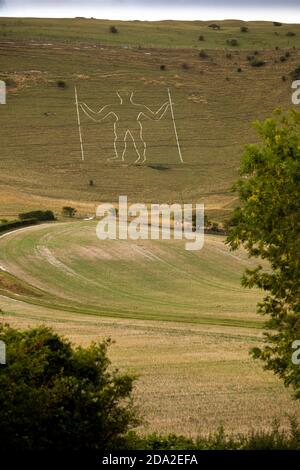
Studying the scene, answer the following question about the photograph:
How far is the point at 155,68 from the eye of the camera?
Result: 4975 inches

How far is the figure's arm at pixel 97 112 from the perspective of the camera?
11338cm

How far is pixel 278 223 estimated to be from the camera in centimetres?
2431

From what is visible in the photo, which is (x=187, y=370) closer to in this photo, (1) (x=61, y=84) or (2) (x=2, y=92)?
(2) (x=2, y=92)

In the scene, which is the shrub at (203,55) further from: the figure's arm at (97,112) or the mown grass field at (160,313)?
the mown grass field at (160,313)

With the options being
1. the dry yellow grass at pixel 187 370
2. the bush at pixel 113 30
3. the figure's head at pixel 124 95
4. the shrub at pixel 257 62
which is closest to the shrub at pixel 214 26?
the bush at pixel 113 30

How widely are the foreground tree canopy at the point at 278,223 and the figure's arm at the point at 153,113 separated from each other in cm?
8855

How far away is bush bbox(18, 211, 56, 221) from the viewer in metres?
71.4

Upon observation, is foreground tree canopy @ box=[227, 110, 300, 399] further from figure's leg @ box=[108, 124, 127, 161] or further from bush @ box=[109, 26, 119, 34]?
bush @ box=[109, 26, 119, 34]

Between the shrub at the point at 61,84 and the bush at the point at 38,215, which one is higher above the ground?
the shrub at the point at 61,84

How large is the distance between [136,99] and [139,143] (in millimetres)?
11257

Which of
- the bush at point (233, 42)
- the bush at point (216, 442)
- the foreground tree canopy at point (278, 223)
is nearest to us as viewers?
the bush at point (216, 442)

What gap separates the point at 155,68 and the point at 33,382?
110 meters

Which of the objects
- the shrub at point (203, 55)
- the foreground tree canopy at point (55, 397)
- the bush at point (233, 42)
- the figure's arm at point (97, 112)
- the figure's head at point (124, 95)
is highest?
the bush at point (233, 42)

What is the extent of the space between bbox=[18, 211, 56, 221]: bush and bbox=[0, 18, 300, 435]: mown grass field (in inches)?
88.1
